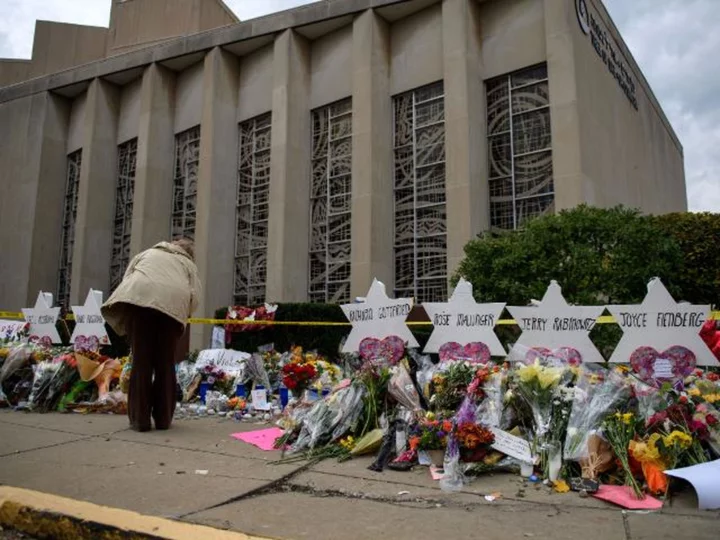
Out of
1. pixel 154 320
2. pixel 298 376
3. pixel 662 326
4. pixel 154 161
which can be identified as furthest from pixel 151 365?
pixel 154 161

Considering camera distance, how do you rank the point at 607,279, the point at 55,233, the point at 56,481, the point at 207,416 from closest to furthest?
1. the point at 56,481
2. the point at 207,416
3. the point at 607,279
4. the point at 55,233

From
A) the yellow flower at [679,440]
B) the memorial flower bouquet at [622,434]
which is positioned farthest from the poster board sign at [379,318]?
the yellow flower at [679,440]

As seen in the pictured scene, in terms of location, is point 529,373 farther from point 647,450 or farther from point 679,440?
point 679,440

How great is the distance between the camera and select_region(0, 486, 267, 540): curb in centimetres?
294

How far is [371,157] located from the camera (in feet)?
53.2

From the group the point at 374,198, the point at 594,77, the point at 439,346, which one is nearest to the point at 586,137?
the point at 594,77

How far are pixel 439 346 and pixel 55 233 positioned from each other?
80.9 feet

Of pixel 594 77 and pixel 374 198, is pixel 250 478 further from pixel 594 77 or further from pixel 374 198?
pixel 594 77

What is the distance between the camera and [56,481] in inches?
160

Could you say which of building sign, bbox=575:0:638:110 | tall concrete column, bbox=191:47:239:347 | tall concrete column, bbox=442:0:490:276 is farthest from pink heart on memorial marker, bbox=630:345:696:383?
tall concrete column, bbox=191:47:239:347

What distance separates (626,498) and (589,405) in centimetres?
77

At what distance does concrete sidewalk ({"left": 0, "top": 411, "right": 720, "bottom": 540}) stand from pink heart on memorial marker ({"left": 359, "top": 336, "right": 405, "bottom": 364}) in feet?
3.74

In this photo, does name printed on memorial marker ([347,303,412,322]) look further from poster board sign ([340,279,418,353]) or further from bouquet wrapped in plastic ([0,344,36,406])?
bouquet wrapped in plastic ([0,344,36,406])

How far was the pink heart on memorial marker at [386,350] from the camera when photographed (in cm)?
556
